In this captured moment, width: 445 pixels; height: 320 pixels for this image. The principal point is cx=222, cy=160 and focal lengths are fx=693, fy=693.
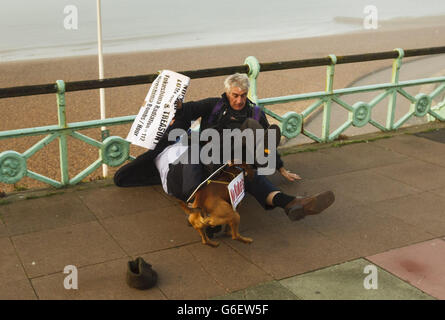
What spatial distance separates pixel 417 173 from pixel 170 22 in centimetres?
2816

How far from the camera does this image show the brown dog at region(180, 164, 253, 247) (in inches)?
219

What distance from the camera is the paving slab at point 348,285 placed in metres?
4.96

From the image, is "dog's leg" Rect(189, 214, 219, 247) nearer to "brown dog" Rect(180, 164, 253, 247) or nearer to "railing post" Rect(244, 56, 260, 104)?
"brown dog" Rect(180, 164, 253, 247)

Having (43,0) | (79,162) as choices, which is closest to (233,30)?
(43,0)

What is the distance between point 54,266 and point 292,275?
1.84 m

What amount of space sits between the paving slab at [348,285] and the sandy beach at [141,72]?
21.0ft

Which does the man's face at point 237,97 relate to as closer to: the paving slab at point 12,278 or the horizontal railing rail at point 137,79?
the horizontal railing rail at point 137,79

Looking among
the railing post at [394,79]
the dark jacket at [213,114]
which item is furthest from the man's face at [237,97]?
the railing post at [394,79]

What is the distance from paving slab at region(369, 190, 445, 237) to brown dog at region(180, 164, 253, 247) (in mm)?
1638

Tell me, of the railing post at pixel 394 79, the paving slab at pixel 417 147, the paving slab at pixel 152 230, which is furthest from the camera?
the railing post at pixel 394 79

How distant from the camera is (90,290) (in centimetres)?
502

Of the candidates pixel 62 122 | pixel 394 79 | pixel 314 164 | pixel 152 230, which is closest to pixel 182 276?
pixel 152 230

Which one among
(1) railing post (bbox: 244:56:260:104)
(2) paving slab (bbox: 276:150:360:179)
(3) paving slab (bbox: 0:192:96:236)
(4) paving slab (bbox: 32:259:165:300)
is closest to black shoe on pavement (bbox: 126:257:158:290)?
(4) paving slab (bbox: 32:259:165:300)
